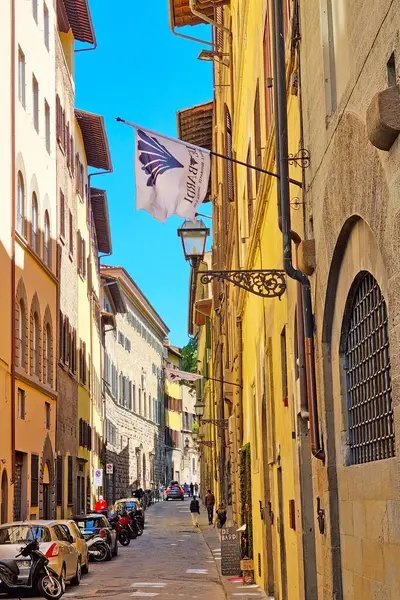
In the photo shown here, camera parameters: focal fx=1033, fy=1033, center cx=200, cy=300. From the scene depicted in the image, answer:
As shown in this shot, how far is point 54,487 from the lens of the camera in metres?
34.0

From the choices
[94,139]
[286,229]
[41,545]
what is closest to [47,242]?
[94,139]

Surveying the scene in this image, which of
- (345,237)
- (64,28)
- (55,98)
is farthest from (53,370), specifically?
(345,237)

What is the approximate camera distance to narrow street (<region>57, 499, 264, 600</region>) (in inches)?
771

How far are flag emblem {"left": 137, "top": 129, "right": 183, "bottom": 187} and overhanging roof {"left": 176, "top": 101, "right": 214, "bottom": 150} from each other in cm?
3322

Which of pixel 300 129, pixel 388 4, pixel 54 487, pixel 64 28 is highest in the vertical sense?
pixel 64 28

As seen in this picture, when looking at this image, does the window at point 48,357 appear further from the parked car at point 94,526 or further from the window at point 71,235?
the window at point 71,235

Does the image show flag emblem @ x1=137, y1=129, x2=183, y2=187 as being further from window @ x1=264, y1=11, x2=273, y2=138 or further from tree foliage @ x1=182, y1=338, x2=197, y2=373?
tree foliage @ x1=182, y1=338, x2=197, y2=373

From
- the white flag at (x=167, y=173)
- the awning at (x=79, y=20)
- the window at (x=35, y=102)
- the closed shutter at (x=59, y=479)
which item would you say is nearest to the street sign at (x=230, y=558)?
the white flag at (x=167, y=173)

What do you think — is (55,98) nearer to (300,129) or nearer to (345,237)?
(300,129)

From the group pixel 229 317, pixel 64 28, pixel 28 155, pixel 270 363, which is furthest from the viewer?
pixel 64 28

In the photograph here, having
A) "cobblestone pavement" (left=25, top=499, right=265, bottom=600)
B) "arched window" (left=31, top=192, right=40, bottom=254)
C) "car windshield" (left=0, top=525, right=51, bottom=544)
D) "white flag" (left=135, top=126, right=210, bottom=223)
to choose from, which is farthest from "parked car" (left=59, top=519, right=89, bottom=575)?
"white flag" (left=135, top=126, right=210, bottom=223)

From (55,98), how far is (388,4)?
31.9 m

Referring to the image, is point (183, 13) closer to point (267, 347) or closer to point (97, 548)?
point (97, 548)

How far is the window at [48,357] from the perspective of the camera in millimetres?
33625
